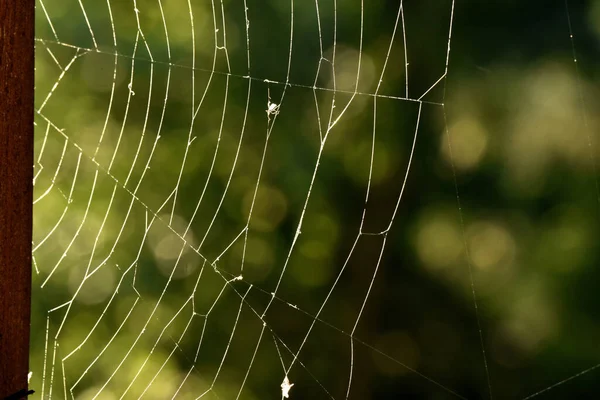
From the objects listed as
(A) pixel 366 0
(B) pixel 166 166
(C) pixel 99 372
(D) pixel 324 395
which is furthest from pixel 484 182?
(C) pixel 99 372

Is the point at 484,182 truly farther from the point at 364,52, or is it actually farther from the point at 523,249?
the point at 364,52

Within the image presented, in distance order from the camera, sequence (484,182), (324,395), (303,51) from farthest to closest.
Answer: (324,395) → (484,182) → (303,51)

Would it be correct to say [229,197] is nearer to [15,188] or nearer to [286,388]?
[286,388]

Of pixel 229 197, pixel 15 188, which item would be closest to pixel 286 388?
pixel 229 197

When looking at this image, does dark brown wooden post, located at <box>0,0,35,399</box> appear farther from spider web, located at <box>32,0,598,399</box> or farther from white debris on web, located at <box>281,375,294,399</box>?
white debris on web, located at <box>281,375,294,399</box>

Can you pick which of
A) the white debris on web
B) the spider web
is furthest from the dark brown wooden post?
the white debris on web
